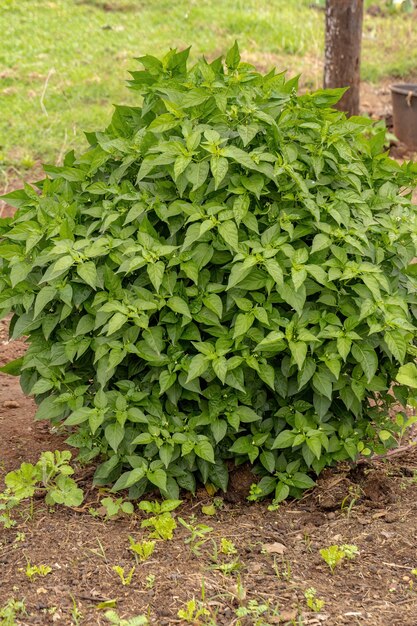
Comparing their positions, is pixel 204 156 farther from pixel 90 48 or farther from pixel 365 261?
pixel 90 48

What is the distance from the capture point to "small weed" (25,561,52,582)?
296 centimetres

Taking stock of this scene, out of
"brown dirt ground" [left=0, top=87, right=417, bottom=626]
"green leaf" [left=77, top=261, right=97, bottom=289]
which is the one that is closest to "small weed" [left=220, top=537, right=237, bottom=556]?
"brown dirt ground" [left=0, top=87, right=417, bottom=626]

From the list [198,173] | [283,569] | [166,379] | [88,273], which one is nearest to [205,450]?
[166,379]

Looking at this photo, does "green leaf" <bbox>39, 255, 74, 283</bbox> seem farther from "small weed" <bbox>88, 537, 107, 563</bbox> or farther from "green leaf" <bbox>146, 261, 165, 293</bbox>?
"small weed" <bbox>88, 537, 107, 563</bbox>

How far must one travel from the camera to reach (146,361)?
132 inches

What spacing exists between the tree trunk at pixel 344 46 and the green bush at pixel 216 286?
3.97 meters

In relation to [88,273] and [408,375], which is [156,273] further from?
[408,375]

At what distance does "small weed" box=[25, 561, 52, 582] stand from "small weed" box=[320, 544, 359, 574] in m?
0.92

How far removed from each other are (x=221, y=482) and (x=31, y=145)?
495 centimetres

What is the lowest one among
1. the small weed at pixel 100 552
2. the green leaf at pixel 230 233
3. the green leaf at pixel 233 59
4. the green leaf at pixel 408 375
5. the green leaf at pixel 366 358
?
the small weed at pixel 100 552

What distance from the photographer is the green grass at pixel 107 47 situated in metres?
8.12

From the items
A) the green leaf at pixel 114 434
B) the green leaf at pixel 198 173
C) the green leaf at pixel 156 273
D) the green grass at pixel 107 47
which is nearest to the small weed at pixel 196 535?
the green leaf at pixel 114 434

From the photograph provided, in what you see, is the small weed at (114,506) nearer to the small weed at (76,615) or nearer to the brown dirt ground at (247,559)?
the brown dirt ground at (247,559)

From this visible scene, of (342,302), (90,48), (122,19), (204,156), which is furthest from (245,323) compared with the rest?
(122,19)
